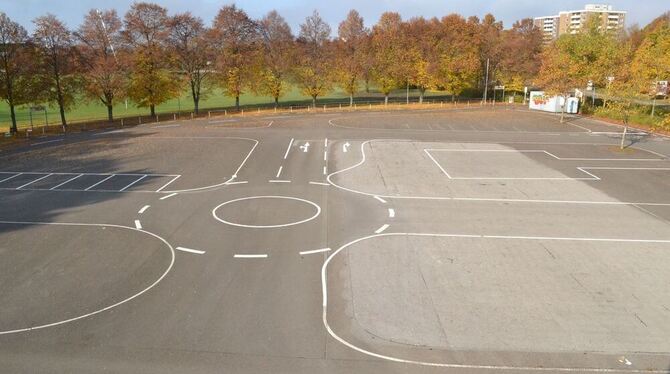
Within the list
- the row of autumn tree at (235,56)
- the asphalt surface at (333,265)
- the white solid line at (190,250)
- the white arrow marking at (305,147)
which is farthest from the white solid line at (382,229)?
the row of autumn tree at (235,56)

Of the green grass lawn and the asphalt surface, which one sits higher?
the green grass lawn

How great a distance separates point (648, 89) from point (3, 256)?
170 feet

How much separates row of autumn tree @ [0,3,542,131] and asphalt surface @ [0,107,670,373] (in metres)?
19.4

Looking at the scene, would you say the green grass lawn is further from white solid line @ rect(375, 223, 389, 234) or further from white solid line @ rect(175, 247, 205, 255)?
white solid line @ rect(375, 223, 389, 234)

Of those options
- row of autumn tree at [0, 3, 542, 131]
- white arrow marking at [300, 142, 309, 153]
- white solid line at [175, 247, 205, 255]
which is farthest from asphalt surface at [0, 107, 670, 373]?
row of autumn tree at [0, 3, 542, 131]

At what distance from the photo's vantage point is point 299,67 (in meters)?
73.8

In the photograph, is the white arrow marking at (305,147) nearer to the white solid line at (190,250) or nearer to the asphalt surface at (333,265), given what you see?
the asphalt surface at (333,265)

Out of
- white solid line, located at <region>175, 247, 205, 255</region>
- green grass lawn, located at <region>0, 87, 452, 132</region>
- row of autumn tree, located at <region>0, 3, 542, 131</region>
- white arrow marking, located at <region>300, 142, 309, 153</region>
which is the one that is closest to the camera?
white solid line, located at <region>175, 247, 205, 255</region>

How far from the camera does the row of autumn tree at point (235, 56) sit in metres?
51.8

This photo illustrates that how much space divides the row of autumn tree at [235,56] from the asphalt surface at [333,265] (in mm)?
19446

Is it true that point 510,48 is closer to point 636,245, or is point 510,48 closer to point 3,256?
point 636,245

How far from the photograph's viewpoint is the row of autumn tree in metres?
51.8

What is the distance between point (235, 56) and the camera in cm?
6700

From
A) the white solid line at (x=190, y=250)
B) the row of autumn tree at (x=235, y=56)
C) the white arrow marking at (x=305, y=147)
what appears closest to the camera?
the white solid line at (x=190, y=250)
